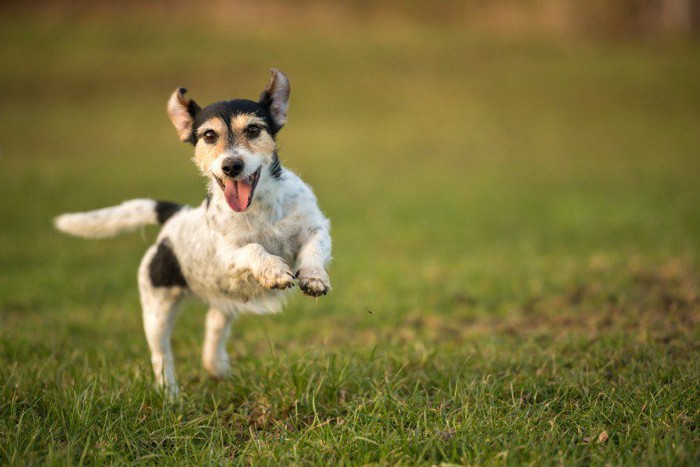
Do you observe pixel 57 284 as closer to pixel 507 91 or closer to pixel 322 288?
pixel 322 288

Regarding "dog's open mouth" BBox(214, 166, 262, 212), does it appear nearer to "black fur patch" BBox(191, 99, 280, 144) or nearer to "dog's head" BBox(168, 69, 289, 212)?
"dog's head" BBox(168, 69, 289, 212)

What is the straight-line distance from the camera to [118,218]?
5676 mm

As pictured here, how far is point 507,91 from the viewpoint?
2855 cm

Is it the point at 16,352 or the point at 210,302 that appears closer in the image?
the point at 210,302

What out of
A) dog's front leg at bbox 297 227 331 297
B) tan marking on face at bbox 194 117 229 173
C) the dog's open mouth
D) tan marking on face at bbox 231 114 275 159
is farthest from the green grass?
tan marking on face at bbox 194 117 229 173

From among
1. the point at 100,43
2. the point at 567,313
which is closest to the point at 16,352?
the point at 567,313

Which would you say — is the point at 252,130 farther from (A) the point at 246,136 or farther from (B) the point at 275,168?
(B) the point at 275,168

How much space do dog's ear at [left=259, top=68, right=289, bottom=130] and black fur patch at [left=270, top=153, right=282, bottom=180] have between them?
0.75ft

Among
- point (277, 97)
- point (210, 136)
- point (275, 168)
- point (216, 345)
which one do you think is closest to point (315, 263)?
point (275, 168)

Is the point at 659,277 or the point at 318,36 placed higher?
the point at 318,36

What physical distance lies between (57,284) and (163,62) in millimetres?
23107

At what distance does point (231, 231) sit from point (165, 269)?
91 cm

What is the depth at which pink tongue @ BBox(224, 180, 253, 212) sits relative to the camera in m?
4.46

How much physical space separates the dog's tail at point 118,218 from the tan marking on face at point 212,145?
1187 millimetres
